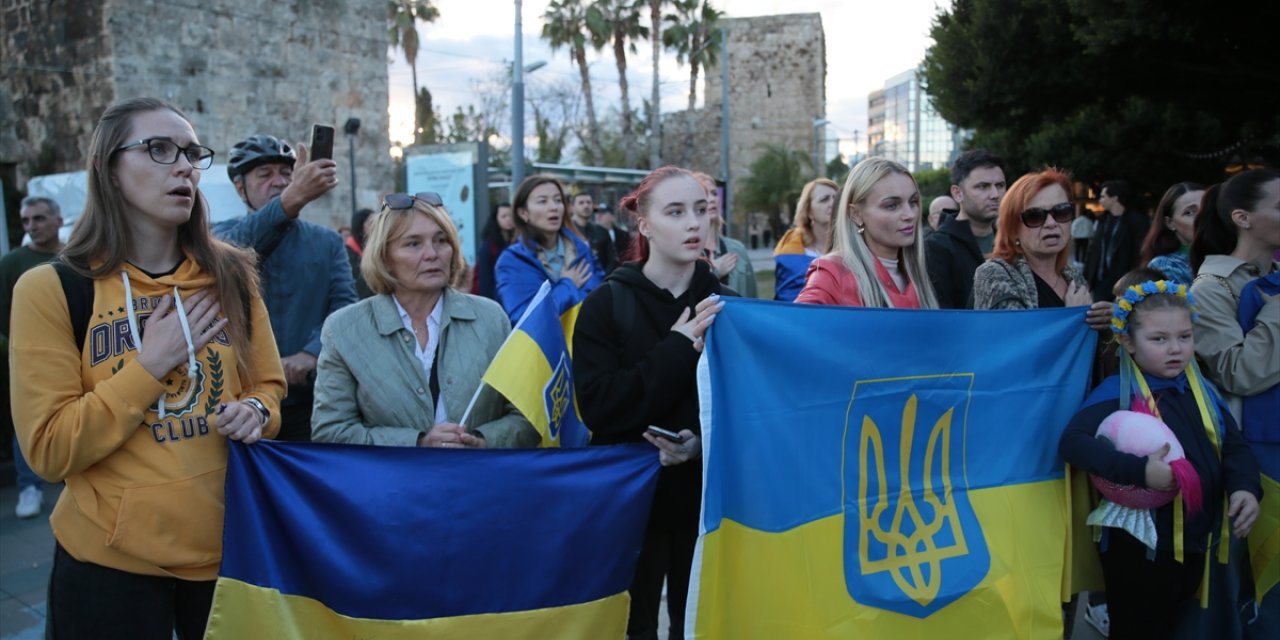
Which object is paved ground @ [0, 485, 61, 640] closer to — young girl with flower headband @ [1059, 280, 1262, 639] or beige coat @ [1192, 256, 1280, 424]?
young girl with flower headband @ [1059, 280, 1262, 639]

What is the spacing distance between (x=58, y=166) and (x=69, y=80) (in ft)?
5.04

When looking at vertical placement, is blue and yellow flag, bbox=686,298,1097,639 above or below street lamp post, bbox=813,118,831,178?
below

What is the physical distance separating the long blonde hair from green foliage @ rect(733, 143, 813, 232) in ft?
120

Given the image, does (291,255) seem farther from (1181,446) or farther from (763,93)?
(763,93)

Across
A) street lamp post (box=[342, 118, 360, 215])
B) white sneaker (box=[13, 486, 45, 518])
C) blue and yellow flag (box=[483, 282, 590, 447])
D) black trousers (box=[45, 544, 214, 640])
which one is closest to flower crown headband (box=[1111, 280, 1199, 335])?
blue and yellow flag (box=[483, 282, 590, 447])

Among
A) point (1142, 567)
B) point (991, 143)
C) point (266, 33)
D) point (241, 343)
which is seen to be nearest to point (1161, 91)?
point (991, 143)

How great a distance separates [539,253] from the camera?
529 cm

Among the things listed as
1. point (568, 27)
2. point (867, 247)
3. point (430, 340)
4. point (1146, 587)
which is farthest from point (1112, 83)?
point (568, 27)

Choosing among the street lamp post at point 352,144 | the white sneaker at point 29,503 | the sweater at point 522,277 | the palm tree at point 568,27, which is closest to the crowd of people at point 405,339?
the sweater at point 522,277

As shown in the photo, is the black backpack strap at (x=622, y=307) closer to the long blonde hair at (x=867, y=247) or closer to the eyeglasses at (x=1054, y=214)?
the long blonde hair at (x=867, y=247)

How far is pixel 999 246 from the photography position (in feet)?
11.6

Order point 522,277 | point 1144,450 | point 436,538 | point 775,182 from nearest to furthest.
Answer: point 436,538, point 1144,450, point 522,277, point 775,182

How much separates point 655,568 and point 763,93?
44759 mm

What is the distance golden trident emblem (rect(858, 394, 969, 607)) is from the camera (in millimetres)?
2689
